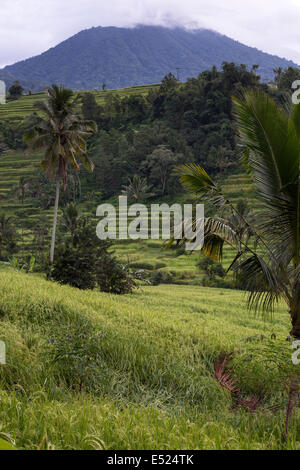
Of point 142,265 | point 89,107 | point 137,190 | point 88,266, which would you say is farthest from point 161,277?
point 89,107

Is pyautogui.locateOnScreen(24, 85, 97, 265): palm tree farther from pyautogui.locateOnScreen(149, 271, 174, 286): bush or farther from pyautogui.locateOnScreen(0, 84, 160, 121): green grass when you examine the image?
pyautogui.locateOnScreen(0, 84, 160, 121): green grass

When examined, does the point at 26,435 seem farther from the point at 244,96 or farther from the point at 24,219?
the point at 24,219

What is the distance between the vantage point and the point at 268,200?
6.43 m

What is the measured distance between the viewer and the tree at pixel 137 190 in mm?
57375

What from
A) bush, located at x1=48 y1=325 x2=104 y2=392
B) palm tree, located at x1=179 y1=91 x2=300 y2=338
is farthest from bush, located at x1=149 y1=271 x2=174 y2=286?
palm tree, located at x1=179 y1=91 x2=300 y2=338

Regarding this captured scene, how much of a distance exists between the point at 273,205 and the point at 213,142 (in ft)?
188

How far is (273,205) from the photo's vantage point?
6.40 meters

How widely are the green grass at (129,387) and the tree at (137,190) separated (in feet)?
152

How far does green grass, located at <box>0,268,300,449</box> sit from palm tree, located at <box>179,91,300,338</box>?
1665mm

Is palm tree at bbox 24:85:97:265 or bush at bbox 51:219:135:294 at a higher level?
palm tree at bbox 24:85:97:265

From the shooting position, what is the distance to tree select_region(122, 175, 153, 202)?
57.4 metres

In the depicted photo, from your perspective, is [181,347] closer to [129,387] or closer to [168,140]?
[129,387]

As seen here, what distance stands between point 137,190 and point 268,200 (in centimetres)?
5143

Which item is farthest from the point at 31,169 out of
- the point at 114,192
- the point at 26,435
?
the point at 26,435
